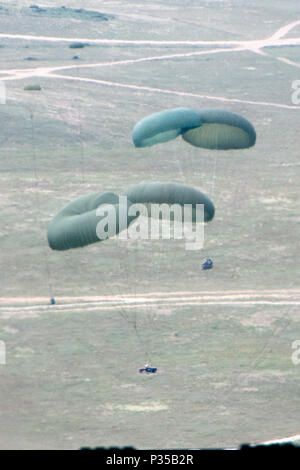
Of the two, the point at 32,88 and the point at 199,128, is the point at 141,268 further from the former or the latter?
the point at 32,88

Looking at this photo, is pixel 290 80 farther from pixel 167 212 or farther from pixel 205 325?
pixel 167 212

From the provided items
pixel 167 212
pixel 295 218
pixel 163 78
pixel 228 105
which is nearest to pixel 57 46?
pixel 163 78

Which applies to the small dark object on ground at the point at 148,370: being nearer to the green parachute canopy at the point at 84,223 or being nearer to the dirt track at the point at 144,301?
the dirt track at the point at 144,301

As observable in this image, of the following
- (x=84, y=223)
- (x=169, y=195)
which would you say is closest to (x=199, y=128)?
(x=169, y=195)

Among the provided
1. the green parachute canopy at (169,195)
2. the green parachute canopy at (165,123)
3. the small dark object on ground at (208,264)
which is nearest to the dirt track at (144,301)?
the small dark object on ground at (208,264)

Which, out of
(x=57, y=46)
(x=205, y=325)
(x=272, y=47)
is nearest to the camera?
(x=205, y=325)
